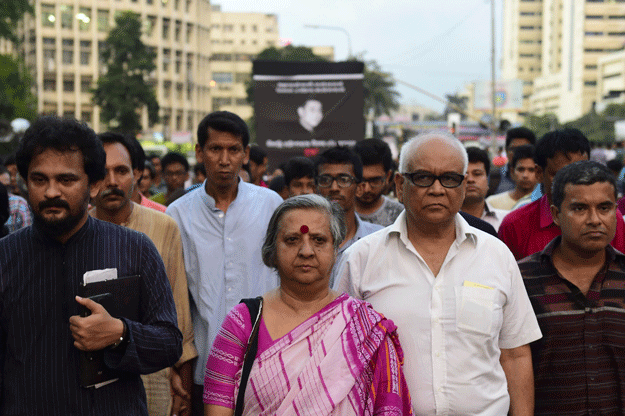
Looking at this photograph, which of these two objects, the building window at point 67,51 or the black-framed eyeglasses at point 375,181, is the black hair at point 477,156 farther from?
the building window at point 67,51

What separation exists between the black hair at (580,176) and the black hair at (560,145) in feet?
3.35

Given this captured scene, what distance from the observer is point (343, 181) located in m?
4.87

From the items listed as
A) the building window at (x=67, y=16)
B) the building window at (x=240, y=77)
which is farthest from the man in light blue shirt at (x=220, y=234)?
the building window at (x=240, y=77)

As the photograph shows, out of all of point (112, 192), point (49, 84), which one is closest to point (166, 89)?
point (49, 84)

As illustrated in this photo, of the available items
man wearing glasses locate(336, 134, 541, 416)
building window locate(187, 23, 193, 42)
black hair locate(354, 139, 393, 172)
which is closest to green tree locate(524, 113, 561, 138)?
building window locate(187, 23, 193, 42)

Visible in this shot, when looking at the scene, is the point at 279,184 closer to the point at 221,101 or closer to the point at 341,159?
the point at 341,159

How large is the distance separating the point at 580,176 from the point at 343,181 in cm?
179

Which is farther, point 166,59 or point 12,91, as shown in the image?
point 166,59

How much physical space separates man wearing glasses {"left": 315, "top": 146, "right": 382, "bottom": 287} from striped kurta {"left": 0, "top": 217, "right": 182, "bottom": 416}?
2.28 metres

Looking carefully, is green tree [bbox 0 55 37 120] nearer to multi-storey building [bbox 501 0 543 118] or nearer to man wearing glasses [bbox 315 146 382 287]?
man wearing glasses [bbox 315 146 382 287]

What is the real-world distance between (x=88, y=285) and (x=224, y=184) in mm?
1831

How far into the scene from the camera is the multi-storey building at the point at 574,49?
109375mm

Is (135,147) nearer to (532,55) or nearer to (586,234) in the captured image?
(586,234)

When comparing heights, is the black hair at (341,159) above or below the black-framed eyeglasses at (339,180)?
above
